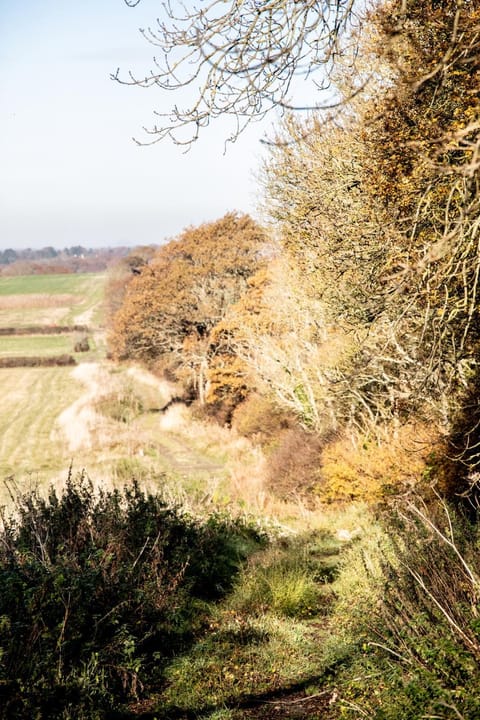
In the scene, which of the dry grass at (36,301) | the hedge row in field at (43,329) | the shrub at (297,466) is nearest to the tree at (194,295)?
the shrub at (297,466)

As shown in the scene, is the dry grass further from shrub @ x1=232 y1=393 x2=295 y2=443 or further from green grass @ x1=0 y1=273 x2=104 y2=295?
shrub @ x1=232 y1=393 x2=295 y2=443

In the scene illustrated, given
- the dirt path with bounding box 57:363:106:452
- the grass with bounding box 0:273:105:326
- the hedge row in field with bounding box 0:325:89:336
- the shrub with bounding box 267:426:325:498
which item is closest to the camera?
the shrub with bounding box 267:426:325:498

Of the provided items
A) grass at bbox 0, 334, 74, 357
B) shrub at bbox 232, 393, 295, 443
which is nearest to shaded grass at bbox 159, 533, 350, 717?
shrub at bbox 232, 393, 295, 443

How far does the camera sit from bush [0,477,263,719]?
15.3 feet

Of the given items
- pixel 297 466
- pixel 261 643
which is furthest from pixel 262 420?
pixel 261 643

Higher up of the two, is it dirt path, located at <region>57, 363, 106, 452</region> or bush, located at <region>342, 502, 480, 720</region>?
bush, located at <region>342, 502, 480, 720</region>

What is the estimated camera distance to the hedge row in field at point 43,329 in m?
67.7

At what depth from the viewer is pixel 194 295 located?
31.9m

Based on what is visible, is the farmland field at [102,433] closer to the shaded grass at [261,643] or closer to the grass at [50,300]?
the shaded grass at [261,643]

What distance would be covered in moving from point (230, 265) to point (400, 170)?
2300cm

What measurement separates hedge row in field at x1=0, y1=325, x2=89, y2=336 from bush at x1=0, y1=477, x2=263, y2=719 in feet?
203

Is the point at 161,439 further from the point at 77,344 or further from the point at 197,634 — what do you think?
the point at 77,344

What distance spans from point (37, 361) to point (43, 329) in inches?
583

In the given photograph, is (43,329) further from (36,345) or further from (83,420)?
(83,420)
